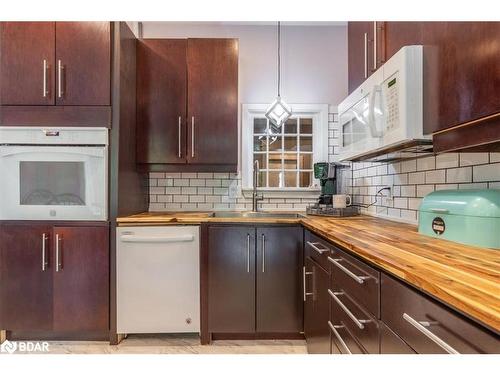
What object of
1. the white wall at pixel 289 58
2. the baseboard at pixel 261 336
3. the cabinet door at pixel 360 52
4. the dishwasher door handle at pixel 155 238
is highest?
the white wall at pixel 289 58

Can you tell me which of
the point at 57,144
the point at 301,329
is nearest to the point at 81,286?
the point at 57,144

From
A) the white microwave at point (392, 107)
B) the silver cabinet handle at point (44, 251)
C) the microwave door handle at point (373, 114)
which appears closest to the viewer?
the white microwave at point (392, 107)

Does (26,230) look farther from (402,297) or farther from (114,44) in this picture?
(402,297)

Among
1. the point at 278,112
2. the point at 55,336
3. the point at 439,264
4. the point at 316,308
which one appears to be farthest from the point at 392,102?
the point at 55,336

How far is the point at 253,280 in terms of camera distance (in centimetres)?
199

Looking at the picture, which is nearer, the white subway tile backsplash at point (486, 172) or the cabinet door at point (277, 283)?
the white subway tile backsplash at point (486, 172)

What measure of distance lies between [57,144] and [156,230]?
0.90 metres

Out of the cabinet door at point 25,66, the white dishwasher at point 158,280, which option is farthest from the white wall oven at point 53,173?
the white dishwasher at point 158,280

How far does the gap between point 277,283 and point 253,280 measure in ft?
0.56

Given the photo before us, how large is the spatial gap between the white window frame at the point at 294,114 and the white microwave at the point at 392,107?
101 cm

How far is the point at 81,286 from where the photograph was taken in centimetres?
194

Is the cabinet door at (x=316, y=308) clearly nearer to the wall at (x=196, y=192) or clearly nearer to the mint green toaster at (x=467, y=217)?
the mint green toaster at (x=467, y=217)

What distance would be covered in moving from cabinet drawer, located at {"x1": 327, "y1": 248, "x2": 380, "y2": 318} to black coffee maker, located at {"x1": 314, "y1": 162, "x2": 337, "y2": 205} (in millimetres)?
1154

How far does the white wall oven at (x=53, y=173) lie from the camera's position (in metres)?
1.94
